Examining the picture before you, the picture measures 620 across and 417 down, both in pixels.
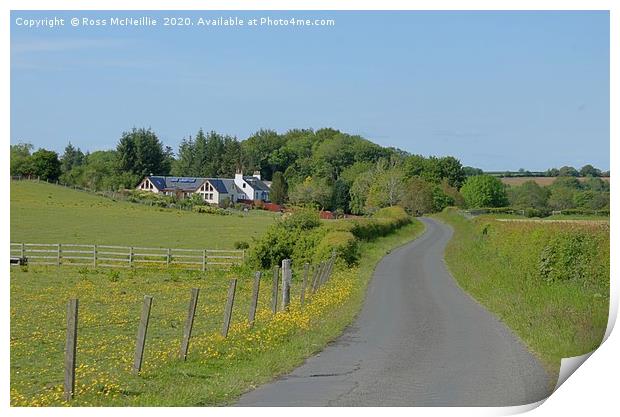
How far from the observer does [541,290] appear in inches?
845

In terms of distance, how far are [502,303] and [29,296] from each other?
564 inches

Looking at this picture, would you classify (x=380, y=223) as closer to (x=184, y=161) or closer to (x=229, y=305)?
(x=184, y=161)

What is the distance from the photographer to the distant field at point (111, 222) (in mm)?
20719

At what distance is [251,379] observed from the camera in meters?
12.0

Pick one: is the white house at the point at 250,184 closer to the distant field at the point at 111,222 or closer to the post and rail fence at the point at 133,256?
the distant field at the point at 111,222

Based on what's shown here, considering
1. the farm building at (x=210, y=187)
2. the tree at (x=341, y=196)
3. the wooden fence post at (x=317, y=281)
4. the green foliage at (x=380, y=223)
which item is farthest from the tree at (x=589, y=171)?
the tree at (x=341, y=196)

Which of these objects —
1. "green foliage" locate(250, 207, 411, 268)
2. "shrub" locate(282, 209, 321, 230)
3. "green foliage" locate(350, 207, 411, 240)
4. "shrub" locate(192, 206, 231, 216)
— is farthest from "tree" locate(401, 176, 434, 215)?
"shrub" locate(192, 206, 231, 216)

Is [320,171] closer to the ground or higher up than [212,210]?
higher up

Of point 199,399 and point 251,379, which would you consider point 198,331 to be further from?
point 199,399

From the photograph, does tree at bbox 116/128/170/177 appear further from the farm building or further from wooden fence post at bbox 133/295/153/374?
wooden fence post at bbox 133/295/153/374

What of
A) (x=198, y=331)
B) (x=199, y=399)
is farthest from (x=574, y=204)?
(x=199, y=399)

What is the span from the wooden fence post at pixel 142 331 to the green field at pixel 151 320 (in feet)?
0.65

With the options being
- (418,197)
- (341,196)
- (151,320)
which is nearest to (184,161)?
(151,320)

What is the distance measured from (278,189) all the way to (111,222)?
38.4 feet
